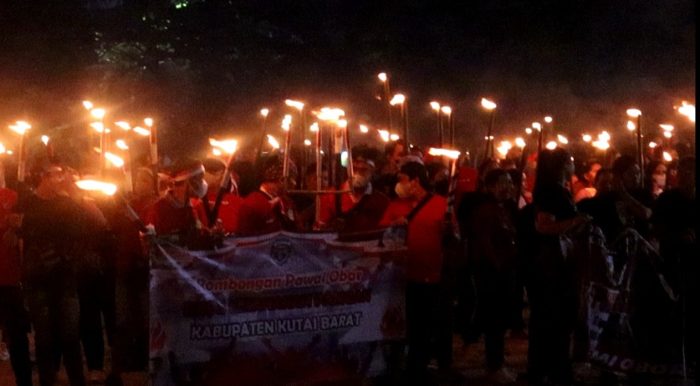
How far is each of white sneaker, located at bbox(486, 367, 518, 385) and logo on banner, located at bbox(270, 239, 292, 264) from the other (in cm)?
256

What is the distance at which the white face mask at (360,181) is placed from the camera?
415 inches

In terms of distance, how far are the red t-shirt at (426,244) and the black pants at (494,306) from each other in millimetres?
813

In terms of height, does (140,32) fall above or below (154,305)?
above

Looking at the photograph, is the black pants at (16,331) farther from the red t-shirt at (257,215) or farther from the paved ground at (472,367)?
the red t-shirt at (257,215)

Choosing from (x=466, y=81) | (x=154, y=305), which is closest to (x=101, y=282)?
(x=154, y=305)

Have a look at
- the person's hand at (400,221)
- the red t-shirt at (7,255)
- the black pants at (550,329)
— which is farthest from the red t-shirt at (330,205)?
the red t-shirt at (7,255)

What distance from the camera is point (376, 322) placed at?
29.7 feet

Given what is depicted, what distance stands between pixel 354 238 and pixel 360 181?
5.63 ft

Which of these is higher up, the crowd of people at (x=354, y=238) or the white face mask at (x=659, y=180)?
the white face mask at (x=659, y=180)

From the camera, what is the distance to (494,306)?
10180 mm

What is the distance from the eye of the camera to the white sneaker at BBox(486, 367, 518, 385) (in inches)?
396

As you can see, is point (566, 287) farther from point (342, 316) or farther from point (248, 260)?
point (248, 260)

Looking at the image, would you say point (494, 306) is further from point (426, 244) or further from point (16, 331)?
point (16, 331)

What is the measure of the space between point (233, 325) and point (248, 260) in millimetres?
505
